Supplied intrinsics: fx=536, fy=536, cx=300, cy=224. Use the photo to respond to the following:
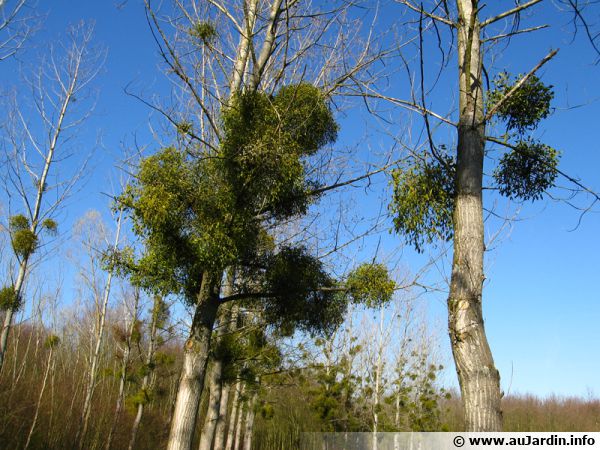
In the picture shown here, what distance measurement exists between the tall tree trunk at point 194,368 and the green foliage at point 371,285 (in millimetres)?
1902

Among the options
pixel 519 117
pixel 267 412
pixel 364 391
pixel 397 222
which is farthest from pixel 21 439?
pixel 519 117

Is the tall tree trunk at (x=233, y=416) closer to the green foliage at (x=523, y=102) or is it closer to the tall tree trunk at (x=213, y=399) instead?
the tall tree trunk at (x=213, y=399)

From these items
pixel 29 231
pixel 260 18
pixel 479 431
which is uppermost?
pixel 260 18

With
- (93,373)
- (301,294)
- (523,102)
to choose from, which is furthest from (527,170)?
(93,373)

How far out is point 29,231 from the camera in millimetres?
9219

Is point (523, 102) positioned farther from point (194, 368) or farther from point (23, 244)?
point (23, 244)

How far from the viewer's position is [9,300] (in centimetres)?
877

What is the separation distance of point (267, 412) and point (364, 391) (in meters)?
3.69

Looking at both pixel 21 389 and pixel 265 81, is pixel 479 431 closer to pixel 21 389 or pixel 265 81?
pixel 265 81

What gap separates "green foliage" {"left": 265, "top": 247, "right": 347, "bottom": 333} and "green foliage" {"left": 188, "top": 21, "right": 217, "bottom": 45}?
129 inches

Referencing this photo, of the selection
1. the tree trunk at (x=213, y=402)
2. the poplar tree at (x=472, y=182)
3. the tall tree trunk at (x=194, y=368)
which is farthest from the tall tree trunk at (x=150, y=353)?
the poplar tree at (x=472, y=182)

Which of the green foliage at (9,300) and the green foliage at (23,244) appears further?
the green foliage at (23,244)

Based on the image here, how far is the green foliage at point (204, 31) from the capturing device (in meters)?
7.63

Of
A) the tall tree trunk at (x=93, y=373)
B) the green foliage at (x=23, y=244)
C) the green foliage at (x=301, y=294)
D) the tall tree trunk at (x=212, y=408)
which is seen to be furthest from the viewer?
the tall tree trunk at (x=93, y=373)
